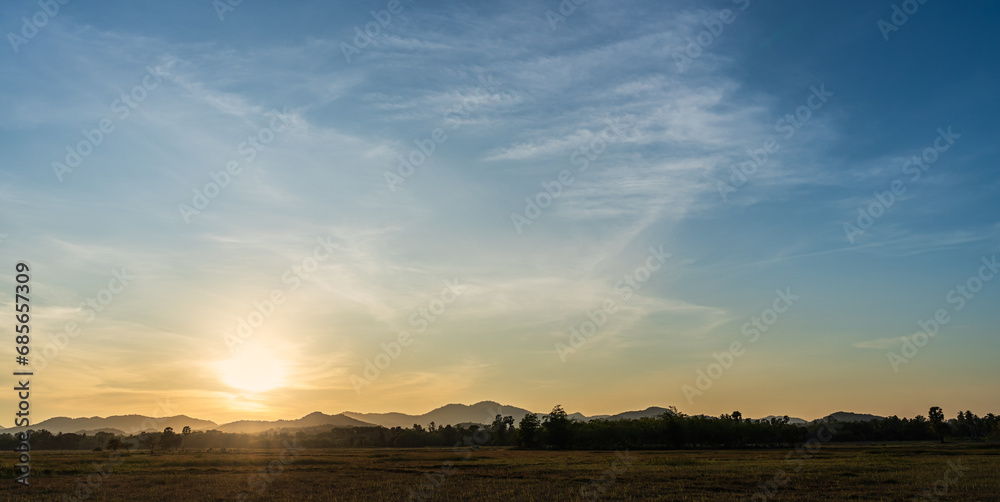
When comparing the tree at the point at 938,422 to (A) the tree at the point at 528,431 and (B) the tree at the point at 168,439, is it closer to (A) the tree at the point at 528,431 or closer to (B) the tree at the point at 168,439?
(A) the tree at the point at 528,431

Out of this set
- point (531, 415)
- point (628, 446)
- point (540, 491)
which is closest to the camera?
point (540, 491)

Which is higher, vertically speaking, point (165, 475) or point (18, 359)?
point (18, 359)

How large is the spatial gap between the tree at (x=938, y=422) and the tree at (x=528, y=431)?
321 ft

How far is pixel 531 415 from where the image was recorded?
148 m

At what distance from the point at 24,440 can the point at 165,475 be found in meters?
28.3

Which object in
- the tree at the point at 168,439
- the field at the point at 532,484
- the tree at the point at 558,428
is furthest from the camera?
the tree at the point at 168,439

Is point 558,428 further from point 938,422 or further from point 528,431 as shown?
point 938,422

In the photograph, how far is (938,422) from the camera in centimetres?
15225

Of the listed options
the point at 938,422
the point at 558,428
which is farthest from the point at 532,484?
the point at 938,422

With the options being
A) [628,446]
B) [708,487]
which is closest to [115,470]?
[708,487]

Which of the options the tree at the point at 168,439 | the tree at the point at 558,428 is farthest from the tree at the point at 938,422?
the tree at the point at 168,439

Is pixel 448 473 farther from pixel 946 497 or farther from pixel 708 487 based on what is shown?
pixel 946 497

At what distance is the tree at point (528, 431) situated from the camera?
144 meters

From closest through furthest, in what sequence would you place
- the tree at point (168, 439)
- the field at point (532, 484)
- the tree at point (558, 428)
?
the field at point (532, 484) → the tree at point (558, 428) → the tree at point (168, 439)
